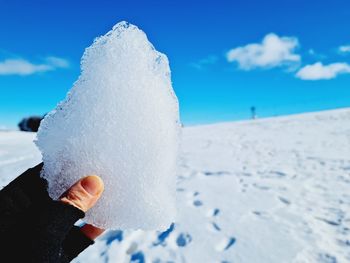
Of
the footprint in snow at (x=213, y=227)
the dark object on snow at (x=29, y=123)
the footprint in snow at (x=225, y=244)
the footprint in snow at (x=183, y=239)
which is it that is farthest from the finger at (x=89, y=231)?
the dark object on snow at (x=29, y=123)

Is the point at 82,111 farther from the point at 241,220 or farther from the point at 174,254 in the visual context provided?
the point at 241,220

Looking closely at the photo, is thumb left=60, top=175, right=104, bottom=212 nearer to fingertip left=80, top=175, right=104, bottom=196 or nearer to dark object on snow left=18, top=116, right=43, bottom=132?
fingertip left=80, top=175, right=104, bottom=196

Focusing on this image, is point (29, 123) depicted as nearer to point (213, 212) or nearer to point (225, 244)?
point (213, 212)

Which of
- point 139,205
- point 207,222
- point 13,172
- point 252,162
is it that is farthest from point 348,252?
point 13,172

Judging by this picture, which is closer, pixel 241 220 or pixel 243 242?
pixel 243 242

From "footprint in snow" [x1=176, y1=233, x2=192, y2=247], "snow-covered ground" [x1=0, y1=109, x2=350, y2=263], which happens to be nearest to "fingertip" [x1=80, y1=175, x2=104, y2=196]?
"snow-covered ground" [x1=0, y1=109, x2=350, y2=263]

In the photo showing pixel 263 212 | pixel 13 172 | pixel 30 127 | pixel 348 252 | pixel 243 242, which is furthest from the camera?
pixel 30 127
